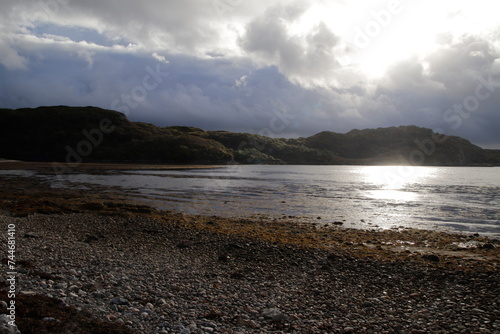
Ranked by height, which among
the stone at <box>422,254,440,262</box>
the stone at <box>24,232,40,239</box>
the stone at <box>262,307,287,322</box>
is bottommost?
the stone at <box>262,307,287,322</box>

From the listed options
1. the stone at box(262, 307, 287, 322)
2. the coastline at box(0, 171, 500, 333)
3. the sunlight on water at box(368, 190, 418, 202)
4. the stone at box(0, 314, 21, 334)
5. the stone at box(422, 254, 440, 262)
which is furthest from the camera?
the sunlight on water at box(368, 190, 418, 202)

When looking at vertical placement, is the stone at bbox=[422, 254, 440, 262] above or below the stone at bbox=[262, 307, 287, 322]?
above

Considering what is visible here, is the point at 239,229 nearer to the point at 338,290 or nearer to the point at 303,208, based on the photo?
the point at 338,290

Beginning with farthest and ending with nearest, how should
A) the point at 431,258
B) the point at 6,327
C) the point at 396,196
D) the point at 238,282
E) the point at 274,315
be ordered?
1. the point at 396,196
2. the point at 431,258
3. the point at 238,282
4. the point at 274,315
5. the point at 6,327

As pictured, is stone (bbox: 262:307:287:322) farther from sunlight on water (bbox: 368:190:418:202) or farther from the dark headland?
sunlight on water (bbox: 368:190:418:202)

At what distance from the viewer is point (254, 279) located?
12.5 meters

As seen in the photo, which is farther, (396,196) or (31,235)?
(396,196)

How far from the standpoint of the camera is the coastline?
30.3ft

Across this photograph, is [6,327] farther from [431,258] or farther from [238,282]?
[431,258]

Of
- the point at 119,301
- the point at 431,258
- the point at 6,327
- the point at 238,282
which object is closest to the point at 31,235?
the point at 119,301

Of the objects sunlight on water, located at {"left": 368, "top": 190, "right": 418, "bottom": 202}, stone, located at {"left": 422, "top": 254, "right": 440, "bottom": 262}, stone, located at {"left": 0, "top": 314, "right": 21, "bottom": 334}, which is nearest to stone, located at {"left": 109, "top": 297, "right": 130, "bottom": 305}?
stone, located at {"left": 0, "top": 314, "right": 21, "bottom": 334}

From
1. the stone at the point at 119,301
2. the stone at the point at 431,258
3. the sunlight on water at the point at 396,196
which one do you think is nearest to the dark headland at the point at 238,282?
the stone at the point at 119,301

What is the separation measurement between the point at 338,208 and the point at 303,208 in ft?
13.2

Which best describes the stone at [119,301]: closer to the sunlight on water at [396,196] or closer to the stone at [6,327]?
→ the stone at [6,327]
